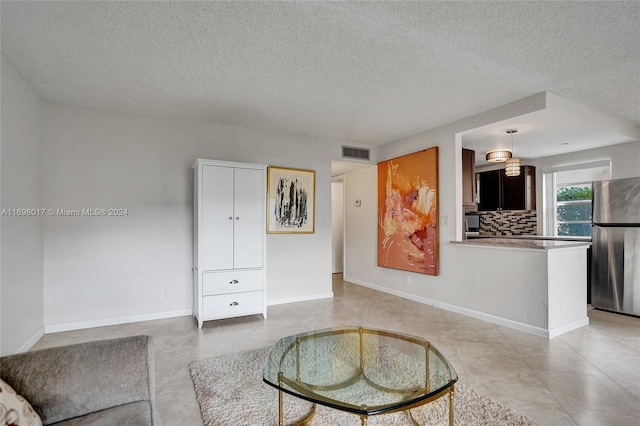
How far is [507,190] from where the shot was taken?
6102 millimetres

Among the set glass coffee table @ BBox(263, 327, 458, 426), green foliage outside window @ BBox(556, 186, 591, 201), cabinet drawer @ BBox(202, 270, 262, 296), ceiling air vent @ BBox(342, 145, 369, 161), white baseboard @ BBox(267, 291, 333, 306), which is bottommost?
white baseboard @ BBox(267, 291, 333, 306)

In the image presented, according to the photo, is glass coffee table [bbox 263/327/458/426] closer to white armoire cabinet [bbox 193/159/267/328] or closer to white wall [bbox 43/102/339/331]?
white armoire cabinet [bbox 193/159/267/328]

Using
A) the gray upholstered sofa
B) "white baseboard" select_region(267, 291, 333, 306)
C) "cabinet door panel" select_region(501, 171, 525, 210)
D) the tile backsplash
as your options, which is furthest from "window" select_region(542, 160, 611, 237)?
the gray upholstered sofa

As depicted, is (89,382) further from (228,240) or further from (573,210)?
(573,210)

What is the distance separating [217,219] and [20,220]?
170cm

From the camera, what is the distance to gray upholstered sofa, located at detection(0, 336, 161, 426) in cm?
120

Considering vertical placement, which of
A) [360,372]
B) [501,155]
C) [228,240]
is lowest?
[360,372]

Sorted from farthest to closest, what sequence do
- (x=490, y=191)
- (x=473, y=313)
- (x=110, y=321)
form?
(x=490, y=191)
(x=473, y=313)
(x=110, y=321)

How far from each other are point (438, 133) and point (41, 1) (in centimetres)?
414

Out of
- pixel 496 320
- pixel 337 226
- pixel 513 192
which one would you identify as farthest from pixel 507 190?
pixel 337 226

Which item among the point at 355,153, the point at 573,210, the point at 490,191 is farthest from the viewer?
the point at 490,191

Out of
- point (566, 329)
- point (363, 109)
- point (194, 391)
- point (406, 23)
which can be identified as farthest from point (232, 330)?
point (566, 329)

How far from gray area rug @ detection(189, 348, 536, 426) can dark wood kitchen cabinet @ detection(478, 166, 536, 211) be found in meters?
4.82

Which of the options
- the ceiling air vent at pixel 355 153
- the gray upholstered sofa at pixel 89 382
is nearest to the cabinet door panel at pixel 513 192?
the ceiling air vent at pixel 355 153
